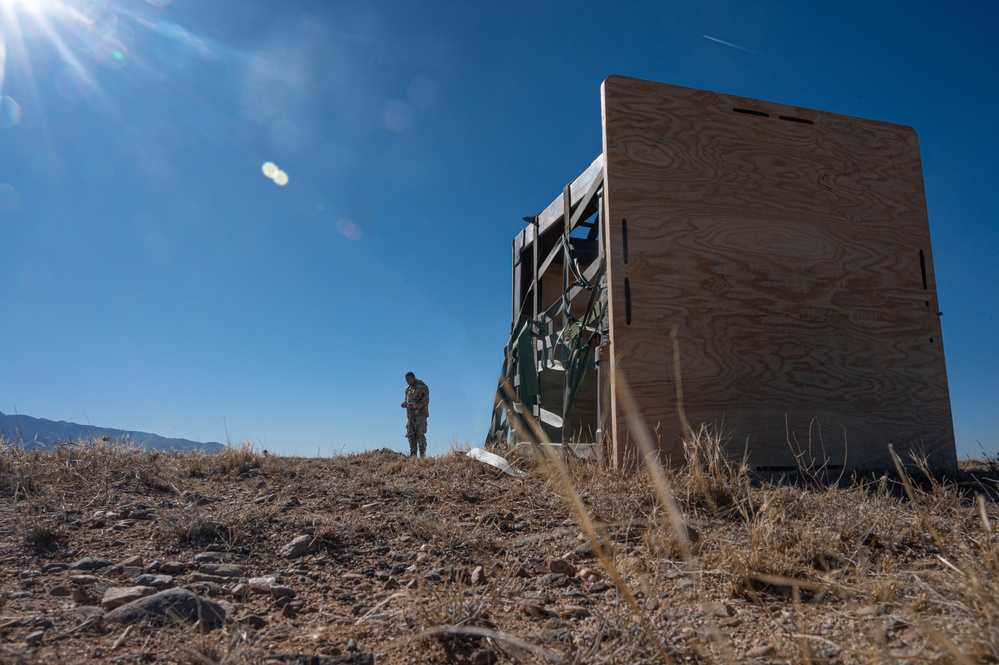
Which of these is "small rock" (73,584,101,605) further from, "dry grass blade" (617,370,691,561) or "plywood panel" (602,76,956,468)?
"plywood panel" (602,76,956,468)

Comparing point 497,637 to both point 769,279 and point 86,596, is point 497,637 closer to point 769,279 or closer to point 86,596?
point 86,596

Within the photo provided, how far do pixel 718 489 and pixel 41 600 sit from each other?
3484 mm

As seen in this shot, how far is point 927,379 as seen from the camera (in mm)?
6199

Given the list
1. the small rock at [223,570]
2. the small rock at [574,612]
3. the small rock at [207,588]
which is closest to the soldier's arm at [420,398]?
the small rock at [223,570]

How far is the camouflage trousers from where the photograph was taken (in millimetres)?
11250

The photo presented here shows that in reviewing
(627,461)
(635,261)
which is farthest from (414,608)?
(635,261)

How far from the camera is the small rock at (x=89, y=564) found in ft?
9.87

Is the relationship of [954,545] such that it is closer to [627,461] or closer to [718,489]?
[718,489]

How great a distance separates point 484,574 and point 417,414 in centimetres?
849

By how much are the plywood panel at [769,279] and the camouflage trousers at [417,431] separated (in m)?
6.42

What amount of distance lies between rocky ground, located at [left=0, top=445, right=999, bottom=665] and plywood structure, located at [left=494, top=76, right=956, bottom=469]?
1.42 meters

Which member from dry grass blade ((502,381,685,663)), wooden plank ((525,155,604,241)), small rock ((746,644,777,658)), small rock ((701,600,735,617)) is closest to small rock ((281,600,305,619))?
dry grass blade ((502,381,685,663))

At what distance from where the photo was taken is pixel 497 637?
2.03 metres

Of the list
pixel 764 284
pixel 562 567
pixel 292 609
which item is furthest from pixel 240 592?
pixel 764 284
